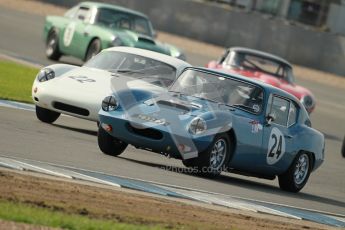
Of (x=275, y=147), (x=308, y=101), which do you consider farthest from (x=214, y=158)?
(x=308, y=101)

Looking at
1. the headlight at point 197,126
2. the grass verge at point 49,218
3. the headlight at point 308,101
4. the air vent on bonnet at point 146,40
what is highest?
the grass verge at point 49,218

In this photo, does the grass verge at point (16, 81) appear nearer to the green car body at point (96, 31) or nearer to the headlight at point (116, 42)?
the green car body at point (96, 31)

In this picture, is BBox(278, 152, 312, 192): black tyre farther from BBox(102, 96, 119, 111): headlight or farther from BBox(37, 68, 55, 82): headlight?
BBox(37, 68, 55, 82): headlight

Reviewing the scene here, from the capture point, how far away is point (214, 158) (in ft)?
40.3

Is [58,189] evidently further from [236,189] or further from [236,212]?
[236,189]

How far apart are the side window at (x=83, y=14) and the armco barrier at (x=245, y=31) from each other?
46.4 feet

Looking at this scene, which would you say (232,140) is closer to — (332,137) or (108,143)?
(108,143)

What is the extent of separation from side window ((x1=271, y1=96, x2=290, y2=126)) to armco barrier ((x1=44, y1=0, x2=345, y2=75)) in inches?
965

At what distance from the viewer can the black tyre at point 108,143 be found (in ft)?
42.2

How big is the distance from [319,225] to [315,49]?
28.2 meters

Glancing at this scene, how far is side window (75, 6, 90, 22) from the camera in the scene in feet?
80.4

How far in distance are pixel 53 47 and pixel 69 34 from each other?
4.08 feet

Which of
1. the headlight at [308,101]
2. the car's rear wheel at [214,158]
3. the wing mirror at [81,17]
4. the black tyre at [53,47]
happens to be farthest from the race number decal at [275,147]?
the black tyre at [53,47]

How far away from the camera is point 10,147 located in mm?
11500
